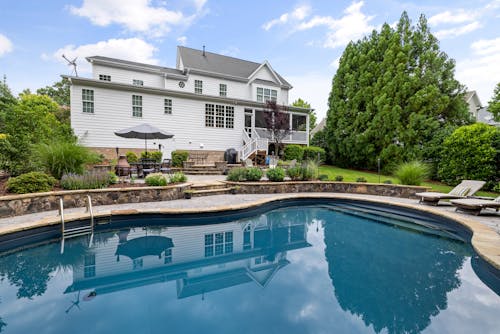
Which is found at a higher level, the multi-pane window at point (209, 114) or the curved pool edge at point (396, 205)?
the multi-pane window at point (209, 114)

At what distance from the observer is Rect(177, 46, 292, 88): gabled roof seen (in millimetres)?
19281

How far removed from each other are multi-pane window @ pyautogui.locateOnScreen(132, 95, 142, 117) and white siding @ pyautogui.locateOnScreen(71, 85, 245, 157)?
6.9 inches

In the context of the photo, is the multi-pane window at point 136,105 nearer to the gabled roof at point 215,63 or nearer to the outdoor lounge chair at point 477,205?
the gabled roof at point 215,63

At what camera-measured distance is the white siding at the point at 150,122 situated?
529 inches

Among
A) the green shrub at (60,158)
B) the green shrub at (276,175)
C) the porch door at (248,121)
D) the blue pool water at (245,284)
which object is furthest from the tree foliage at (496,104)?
the green shrub at (60,158)

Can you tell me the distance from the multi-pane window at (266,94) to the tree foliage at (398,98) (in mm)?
5827

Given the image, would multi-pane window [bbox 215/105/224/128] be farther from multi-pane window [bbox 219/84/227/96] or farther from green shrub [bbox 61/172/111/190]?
green shrub [bbox 61/172/111/190]

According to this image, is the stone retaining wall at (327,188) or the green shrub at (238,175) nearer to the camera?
the stone retaining wall at (327,188)

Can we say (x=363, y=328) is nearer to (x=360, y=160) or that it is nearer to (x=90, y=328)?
(x=90, y=328)

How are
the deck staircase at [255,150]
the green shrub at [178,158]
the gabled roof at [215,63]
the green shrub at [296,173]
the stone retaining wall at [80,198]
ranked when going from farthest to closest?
the gabled roof at [215,63] < the deck staircase at [255,150] < the green shrub at [178,158] < the green shrub at [296,173] < the stone retaining wall at [80,198]

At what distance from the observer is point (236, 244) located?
5508 millimetres

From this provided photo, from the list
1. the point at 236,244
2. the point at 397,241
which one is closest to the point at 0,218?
the point at 236,244

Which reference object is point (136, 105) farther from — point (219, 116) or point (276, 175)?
point (276, 175)

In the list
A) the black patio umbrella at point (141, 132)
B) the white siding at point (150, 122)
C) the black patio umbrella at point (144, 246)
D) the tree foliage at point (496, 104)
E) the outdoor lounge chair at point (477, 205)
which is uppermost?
the tree foliage at point (496, 104)
